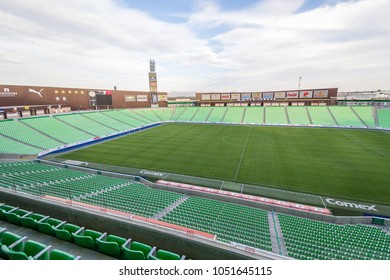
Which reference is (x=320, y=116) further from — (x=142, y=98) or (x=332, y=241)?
(x=142, y=98)

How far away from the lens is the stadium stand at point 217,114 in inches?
2096

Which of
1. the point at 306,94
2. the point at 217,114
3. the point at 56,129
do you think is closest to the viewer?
the point at 56,129

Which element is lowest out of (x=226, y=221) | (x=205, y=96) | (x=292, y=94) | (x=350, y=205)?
(x=350, y=205)

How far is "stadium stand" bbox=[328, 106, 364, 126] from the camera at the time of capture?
4222 centimetres

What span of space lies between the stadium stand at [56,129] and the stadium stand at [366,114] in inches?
2368

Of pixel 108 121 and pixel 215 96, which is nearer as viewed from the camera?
pixel 108 121

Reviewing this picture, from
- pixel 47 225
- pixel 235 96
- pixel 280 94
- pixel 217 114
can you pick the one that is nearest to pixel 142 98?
pixel 217 114

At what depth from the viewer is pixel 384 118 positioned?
4141 centimetres

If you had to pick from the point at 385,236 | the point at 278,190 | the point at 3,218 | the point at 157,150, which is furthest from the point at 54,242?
the point at 157,150

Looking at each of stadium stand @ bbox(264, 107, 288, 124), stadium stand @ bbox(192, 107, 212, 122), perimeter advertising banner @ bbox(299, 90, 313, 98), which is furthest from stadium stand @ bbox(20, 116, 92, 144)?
perimeter advertising banner @ bbox(299, 90, 313, 98)

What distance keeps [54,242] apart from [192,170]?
14177 mm

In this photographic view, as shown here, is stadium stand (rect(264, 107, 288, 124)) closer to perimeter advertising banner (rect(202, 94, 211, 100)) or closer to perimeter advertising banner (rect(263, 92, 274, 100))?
perimeter advertising banner (rect(263, 92, 274, 100))

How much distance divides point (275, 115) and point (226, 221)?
48.1 meters

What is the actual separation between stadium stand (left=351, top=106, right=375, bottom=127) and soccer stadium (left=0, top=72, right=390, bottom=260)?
1.85 feet
